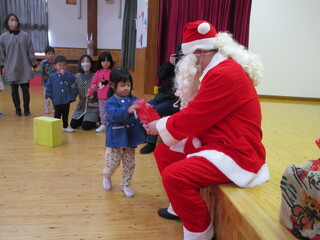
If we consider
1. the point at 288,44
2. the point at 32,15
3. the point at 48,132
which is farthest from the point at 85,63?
the point at 32,15

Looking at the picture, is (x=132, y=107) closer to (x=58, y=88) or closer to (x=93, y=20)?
(x=58, y=88)

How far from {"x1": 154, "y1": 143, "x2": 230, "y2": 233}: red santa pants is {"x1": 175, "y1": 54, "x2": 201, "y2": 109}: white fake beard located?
47 centimetres

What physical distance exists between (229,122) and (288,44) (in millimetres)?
4784

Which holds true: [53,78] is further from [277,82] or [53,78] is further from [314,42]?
[314,42]

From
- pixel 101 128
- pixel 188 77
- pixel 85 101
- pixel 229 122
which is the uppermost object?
A: pixel 188 77

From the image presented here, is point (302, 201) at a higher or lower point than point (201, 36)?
lower

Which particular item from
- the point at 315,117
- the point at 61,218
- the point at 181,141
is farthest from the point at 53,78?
the point at 315,117

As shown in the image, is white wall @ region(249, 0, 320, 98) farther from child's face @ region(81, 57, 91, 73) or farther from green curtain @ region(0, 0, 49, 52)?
green curtain @ region(0, 0, 49, 52)

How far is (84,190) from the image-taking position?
2137 mm

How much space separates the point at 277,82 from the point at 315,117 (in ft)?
5.78

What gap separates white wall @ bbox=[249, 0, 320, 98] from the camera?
17.4 ft

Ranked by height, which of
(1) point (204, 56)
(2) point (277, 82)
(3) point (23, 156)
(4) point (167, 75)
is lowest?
(3) point (23, 156)

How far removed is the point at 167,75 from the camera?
2.88 metres

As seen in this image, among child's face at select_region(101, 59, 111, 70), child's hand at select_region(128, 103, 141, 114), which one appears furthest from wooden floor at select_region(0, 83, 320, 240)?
child's face at select_region(101, 59, 111, 70)
